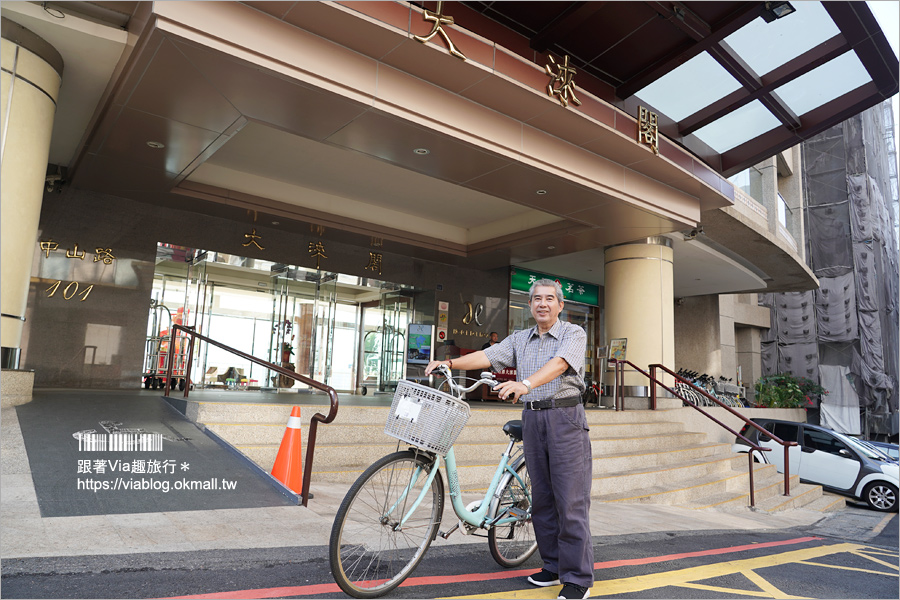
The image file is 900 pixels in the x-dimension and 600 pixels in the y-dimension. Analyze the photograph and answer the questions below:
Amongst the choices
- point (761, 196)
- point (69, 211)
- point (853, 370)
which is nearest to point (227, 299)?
point (69, 211)

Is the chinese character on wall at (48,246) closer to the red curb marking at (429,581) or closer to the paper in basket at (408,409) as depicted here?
the red curb marking at (429,581)

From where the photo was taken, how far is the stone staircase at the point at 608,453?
5883mm

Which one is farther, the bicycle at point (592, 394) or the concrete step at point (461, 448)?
the bicycle at point (592, 394)

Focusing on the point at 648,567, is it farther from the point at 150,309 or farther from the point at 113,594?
the point at 150,309

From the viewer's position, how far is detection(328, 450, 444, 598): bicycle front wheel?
103 inches

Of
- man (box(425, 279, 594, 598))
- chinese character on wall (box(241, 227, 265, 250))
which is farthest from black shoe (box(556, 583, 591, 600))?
chinese character on wall (box(241, 227, 265, 250))

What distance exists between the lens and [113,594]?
254 centimetres

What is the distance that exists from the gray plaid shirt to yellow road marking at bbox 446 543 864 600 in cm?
101

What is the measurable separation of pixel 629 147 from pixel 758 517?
5378 mm

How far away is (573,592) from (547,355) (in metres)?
1.19

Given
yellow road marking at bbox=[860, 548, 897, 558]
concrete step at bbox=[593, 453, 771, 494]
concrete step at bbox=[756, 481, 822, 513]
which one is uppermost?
concrete step at bbox=[593, 453, 771, 494]

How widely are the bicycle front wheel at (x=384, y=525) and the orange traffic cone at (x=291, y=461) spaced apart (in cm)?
222

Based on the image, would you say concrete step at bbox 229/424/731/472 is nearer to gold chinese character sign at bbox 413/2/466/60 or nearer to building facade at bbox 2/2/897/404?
building facade at bbox 2/2/897/404

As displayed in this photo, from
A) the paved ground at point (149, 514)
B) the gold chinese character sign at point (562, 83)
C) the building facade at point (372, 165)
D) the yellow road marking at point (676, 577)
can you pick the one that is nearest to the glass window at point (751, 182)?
the building facade at point (372, 165)
